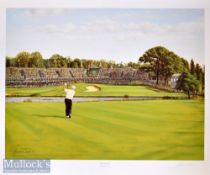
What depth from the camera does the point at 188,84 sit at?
2.13 metres

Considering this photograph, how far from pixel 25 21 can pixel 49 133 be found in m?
0.55

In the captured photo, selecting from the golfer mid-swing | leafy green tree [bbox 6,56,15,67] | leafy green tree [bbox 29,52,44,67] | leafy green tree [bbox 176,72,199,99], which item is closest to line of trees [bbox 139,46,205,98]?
leafy green tree [bbox 176,72,199,99]

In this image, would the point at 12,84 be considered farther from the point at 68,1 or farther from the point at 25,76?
the point at 68,1

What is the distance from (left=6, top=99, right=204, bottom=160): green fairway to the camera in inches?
83.3

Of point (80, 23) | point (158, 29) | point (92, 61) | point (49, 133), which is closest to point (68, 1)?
point (80, 23)

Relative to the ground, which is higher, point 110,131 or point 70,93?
point 70,93

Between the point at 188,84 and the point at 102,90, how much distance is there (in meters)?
0.41

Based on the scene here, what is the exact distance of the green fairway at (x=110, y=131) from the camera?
212 centimetres

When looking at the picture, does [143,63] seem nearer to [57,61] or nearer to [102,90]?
[102,90]

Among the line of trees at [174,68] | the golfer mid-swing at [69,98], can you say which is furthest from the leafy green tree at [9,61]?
the line of trees at [174,68]

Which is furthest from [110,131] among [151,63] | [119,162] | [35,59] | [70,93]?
[35,59]

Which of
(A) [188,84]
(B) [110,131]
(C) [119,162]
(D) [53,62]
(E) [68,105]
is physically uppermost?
(D) [53,62]

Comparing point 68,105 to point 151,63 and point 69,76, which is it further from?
point 151,63

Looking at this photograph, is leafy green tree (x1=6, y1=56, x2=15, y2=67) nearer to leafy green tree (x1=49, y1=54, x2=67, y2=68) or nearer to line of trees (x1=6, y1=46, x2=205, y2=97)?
line of trees (x1=6, y1=46, x2=205, y2=97)
